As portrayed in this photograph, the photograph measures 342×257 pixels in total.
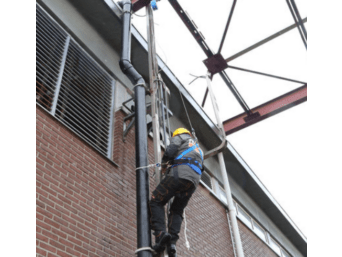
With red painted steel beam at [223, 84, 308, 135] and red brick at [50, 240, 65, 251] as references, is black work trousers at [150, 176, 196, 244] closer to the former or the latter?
red brick at [50, 240, 65, 251]

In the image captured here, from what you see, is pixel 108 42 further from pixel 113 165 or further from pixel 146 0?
pixel 113 165

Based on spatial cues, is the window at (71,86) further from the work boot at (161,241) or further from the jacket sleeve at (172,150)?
the work boot at (161,241)

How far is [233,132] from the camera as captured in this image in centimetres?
1399

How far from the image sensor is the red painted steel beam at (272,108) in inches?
505

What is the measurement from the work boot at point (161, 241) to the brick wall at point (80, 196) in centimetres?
113

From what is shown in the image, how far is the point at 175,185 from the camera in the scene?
5270 millimetres

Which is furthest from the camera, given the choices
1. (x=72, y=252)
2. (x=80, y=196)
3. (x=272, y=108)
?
(x=272, y=108)

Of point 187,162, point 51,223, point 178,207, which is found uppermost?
point 187,162

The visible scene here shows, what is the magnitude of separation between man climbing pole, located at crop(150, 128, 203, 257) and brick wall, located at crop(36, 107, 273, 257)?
1.05 metres

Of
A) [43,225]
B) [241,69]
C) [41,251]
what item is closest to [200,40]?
[241,69]

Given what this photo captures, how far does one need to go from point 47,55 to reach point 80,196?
8.68ft

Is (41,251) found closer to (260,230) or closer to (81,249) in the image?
(81,249)

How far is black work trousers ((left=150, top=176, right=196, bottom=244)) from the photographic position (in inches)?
200

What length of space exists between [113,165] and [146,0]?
4231 mm
